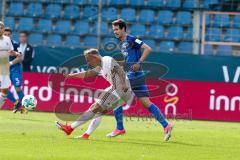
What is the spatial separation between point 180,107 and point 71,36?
754cm

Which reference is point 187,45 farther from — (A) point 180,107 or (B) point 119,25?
(B) point 119,25

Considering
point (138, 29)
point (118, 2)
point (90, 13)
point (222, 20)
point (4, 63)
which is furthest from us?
point (118, 2)

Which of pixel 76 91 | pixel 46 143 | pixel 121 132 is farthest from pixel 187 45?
pixel 46 143

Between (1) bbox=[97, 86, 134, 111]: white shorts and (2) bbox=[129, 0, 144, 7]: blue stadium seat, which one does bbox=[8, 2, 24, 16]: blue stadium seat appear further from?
(1) bbox=[97, 86, 134, 111]: white shorts

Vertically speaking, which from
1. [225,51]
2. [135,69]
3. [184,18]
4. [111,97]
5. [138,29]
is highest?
[135,69]

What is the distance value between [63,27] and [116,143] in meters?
16.0

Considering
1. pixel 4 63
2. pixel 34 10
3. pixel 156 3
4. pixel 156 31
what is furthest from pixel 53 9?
pixel 4 63

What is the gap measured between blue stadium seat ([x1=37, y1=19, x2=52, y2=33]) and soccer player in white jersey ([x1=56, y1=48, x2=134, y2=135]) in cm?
1463

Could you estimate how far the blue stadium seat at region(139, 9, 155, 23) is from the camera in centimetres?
2862

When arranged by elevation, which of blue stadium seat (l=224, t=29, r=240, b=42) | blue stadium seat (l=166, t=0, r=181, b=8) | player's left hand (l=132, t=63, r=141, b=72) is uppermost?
player's left hand (l=132, t=63, r=141, b=72)

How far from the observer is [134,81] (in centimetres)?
1452

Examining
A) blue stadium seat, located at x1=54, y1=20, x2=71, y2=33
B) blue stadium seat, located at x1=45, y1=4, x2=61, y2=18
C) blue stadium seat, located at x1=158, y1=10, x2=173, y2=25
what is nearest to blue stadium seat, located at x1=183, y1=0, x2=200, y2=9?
blue stadium seat, located at x1=158, y1=10, x2=173, y2=25

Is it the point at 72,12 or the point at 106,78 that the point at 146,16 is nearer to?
the point at 72,12

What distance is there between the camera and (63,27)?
28.8 meters
